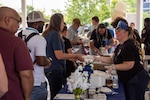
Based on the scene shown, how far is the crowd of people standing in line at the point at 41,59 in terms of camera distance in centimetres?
177

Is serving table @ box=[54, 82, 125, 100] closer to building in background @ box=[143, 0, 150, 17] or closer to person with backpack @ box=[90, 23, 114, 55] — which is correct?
person with backpack @ box=[90, 23, 114, 55]

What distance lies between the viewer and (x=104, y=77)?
2.63 meters

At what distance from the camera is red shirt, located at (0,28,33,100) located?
69.1 inches

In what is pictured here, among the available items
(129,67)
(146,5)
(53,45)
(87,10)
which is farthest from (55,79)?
(146,5)

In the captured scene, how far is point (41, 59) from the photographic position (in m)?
2.20

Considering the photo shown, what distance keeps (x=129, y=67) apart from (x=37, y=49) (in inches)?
Result: 36.9

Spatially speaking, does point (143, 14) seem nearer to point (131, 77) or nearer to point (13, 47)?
point (131, 77)

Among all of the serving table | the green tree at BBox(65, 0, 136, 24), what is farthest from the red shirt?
the green tree at BBox(65, 0, 136, 24)

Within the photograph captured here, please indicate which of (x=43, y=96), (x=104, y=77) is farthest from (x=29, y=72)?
(x=104, y=77)

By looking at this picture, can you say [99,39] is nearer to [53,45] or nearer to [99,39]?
[99,39]

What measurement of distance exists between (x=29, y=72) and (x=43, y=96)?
536mm

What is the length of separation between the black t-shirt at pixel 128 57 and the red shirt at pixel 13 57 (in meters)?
1.13

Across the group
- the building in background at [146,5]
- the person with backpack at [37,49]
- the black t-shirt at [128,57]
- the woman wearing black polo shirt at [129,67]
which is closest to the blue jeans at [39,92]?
the person with backpack at [37,49]

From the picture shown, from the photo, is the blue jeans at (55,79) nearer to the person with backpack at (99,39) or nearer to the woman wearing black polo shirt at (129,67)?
the woman wearing black polo shirt at (129,67)
